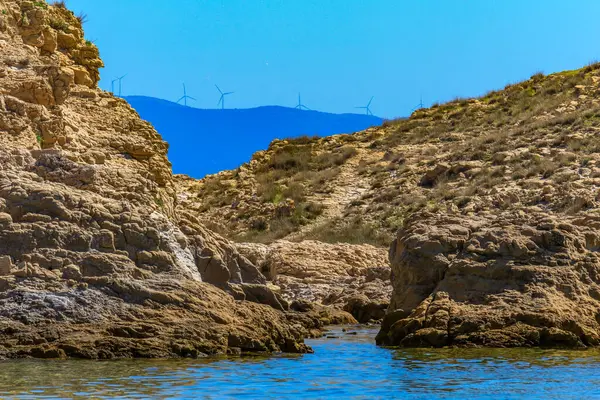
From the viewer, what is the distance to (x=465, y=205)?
35312mm

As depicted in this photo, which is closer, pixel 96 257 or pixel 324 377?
pixel 324 377

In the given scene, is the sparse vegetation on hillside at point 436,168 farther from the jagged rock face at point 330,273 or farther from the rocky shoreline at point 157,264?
the rocky shoreline at point 157,264

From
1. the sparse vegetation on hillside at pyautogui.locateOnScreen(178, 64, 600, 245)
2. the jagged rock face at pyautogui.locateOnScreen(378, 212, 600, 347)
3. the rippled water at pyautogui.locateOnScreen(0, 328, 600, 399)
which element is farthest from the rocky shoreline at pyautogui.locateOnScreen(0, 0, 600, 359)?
the sparse vegetation on hillside at pyautogui.locateOnScreen(178, 64, 600, 245)

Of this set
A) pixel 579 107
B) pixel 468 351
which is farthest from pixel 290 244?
pixel 579 107

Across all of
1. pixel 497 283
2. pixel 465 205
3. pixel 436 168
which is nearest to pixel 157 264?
pixel 497 283

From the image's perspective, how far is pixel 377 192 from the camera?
40.5m

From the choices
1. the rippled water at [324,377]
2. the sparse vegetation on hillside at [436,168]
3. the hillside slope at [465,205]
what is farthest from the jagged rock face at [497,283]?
the sparse vegetation on hillside at [436,168]

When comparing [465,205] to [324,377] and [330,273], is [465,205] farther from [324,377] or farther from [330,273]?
[324,377]

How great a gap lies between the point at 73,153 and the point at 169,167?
11.5 ft

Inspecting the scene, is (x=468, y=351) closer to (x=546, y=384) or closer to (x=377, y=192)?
(x=546, y=384)

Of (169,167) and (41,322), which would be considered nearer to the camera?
(41,322)

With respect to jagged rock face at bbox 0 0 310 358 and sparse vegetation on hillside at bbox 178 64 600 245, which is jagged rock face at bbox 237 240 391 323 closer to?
sparse vegetation on hillside at bbox 178 64 600 245

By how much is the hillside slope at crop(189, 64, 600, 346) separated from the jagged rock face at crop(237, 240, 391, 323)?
8.68 ft

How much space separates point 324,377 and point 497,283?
4.88 metres
